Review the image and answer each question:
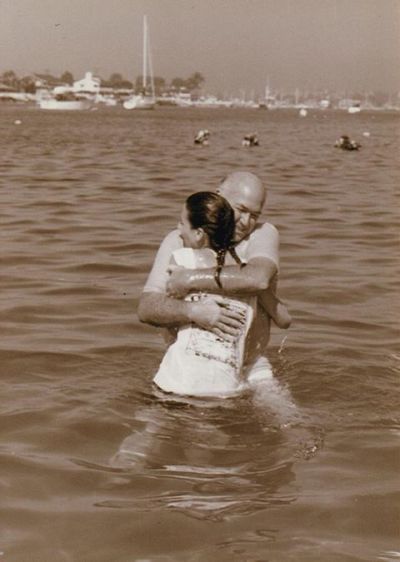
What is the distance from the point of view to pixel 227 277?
4703 millimetres

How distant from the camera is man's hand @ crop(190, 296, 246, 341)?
187 inches

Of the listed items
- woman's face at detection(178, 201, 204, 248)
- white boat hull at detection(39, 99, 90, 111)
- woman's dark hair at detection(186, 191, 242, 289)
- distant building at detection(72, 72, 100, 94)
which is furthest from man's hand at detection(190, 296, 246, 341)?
distant building at detection(72, 72, 100, 94)

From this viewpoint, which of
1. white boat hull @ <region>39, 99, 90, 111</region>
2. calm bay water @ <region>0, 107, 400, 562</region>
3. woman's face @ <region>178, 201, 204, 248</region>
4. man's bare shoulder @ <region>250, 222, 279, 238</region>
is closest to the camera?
calm bay water @ <region>0, 107, 400, 562</region>

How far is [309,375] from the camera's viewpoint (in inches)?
253

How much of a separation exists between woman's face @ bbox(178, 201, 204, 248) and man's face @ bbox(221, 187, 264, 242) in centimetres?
29

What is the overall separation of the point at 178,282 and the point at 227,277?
0.82ft

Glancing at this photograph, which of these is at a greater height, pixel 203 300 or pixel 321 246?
pixel 203 300

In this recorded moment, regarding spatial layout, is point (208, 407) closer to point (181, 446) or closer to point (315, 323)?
point (181, 446)

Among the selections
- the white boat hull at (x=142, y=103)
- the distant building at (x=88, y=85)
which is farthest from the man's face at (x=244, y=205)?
the distant building at (x=88, y=85)

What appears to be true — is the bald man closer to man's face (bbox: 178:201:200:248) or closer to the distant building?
man's face (bbox: 178:201:200:248)

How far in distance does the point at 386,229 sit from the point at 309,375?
691cm

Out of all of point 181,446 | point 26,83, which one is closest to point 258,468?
point 181,446

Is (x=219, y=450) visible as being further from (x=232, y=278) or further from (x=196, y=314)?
(x=232, y=278)

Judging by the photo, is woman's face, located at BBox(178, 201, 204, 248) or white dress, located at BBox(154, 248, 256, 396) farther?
white dress, located at BBox(154, 248, 256, 396)
